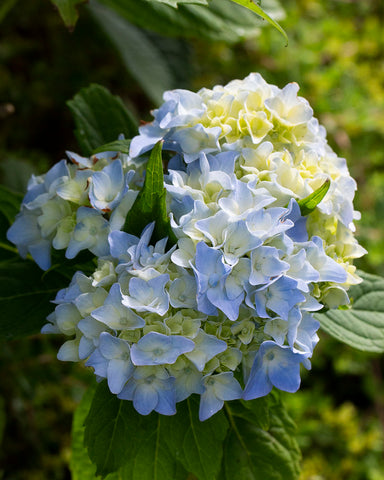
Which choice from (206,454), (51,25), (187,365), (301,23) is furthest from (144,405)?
(301,23)

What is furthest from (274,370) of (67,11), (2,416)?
(2,416)

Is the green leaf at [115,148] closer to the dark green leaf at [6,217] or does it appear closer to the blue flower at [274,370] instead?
Answer: the dark green leaf at [6,217]

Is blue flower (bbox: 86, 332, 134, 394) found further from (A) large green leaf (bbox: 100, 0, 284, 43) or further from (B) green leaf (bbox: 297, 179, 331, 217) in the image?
(A) large green leaf (bbox: 100, 0, 284, 43)

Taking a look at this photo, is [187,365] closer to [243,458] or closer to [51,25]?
[243,458]

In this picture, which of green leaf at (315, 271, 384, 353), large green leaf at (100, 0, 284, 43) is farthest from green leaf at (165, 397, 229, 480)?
large green leaf at (100, 0, 284, 43)

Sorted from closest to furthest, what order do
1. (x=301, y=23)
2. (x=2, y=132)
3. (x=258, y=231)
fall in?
(x=258, y=231), (x=2, y=132), (x=301, y=23)

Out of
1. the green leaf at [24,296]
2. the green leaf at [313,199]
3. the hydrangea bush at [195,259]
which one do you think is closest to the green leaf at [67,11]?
the hydrangea bush at [195,259]

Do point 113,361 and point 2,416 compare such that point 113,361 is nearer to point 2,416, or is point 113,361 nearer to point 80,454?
point 80,454
